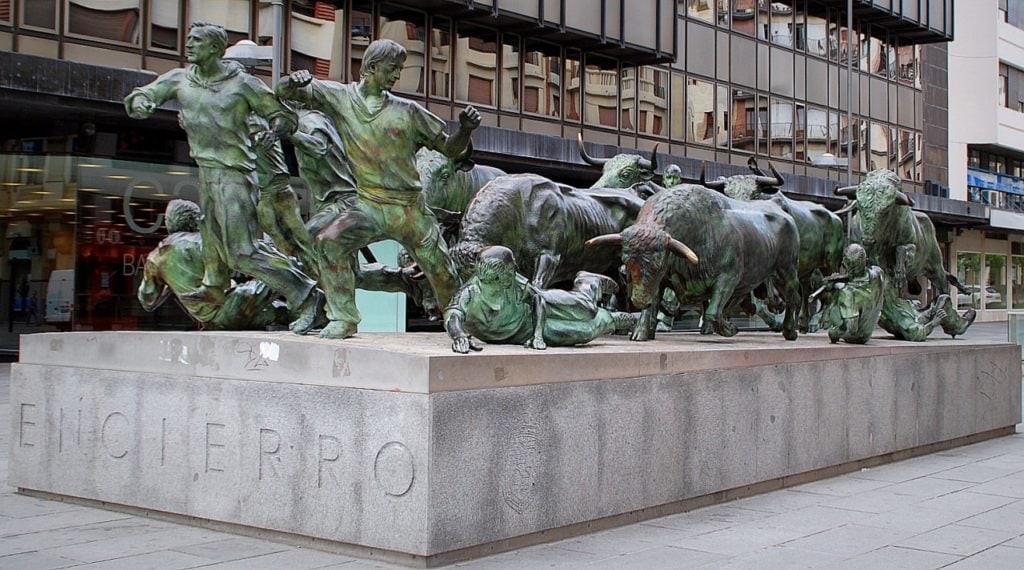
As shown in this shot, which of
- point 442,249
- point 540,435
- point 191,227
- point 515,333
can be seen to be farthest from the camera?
point 191,227

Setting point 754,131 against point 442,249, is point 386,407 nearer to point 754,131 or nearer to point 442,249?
point 442,249

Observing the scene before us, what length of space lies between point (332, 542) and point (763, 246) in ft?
18.5

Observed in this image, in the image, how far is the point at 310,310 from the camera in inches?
338

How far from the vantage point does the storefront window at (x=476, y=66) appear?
2712 cm

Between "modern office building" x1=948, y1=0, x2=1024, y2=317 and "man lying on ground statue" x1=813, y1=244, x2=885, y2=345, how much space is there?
133 feet

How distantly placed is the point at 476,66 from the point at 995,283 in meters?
37.2

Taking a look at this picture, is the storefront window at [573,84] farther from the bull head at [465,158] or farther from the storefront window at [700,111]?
the bull head at [465,158]

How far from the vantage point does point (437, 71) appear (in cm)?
2664

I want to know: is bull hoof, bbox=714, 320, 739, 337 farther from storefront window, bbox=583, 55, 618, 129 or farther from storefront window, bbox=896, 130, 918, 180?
storefront window, bbox=896, 130, 918, 180

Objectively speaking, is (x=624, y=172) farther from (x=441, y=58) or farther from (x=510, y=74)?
(x=510, y=74)

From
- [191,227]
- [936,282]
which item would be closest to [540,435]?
[191,227]

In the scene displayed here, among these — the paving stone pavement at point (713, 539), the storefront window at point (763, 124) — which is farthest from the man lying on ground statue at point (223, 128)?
the storefront window at point (763, 124)

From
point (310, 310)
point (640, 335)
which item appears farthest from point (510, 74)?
point (310, 310)

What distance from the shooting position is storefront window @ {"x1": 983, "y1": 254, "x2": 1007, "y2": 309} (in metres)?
54.8
